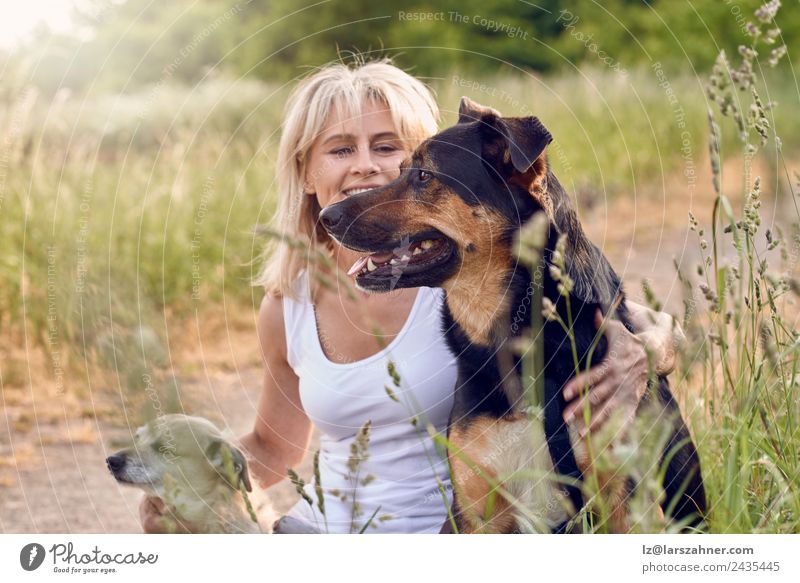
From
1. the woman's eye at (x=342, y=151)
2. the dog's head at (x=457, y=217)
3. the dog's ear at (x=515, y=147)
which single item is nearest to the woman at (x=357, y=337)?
the woman's eye at (x=342, y=151)

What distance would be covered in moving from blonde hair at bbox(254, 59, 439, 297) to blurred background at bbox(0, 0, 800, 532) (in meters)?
0.22

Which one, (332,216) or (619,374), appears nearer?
(619,374)

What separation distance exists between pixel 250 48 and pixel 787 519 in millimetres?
9837

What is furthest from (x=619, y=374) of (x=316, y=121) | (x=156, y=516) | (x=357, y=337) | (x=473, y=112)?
(x=156, y=516)

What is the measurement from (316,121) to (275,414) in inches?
53.6

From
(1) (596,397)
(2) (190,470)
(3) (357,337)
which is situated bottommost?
(2) (190,470)

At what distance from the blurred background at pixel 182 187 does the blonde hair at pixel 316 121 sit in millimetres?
217

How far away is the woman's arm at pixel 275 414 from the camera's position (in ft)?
12.7

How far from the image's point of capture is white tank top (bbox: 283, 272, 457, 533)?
3459 millimetres

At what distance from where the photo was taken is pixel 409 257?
3.08 meters

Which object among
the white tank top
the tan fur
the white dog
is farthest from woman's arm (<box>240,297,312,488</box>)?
the tan fur

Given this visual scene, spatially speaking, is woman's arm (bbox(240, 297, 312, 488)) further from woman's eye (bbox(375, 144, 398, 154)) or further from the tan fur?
the tan fur

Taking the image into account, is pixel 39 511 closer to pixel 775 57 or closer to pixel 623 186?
pixel 775 57

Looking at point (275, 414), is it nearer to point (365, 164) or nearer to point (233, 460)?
point (233, 460)
